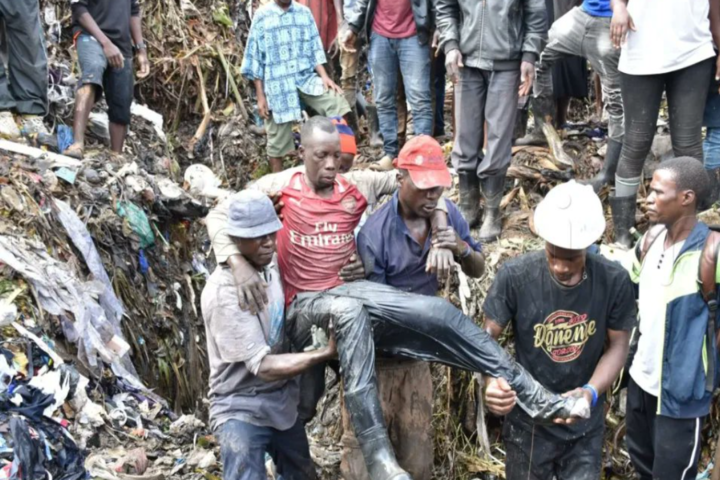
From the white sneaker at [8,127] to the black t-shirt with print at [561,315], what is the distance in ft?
16.7

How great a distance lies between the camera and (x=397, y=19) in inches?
307

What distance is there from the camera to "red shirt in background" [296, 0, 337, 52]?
936 cm

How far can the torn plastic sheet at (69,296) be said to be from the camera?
6145 mm

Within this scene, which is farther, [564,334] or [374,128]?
[374,128]

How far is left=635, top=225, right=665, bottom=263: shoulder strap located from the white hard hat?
0.67 meters

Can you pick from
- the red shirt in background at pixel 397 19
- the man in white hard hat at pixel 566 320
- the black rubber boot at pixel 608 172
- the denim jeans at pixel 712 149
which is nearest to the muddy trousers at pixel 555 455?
the man in white hard hat at pixel 566 320

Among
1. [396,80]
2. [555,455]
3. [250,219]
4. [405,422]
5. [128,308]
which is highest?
[250,219]

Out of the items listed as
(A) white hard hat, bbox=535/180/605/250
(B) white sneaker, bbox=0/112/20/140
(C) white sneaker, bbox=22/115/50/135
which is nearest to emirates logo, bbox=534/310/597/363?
(A) white hard hat, bbox=535/180/605/250

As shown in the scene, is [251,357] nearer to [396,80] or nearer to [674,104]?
[674,104]

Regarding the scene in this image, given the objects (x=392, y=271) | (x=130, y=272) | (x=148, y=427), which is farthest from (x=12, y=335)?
(x=392, y=271)

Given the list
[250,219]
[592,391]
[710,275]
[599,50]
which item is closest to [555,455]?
[592,391]

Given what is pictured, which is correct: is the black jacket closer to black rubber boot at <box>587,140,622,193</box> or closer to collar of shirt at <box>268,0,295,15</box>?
collar of shirt at <box>268,0,295,15</box>

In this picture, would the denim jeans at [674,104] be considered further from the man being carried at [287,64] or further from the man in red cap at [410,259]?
the man being carried at [287,64]

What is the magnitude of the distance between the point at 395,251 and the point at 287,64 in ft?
13.8
